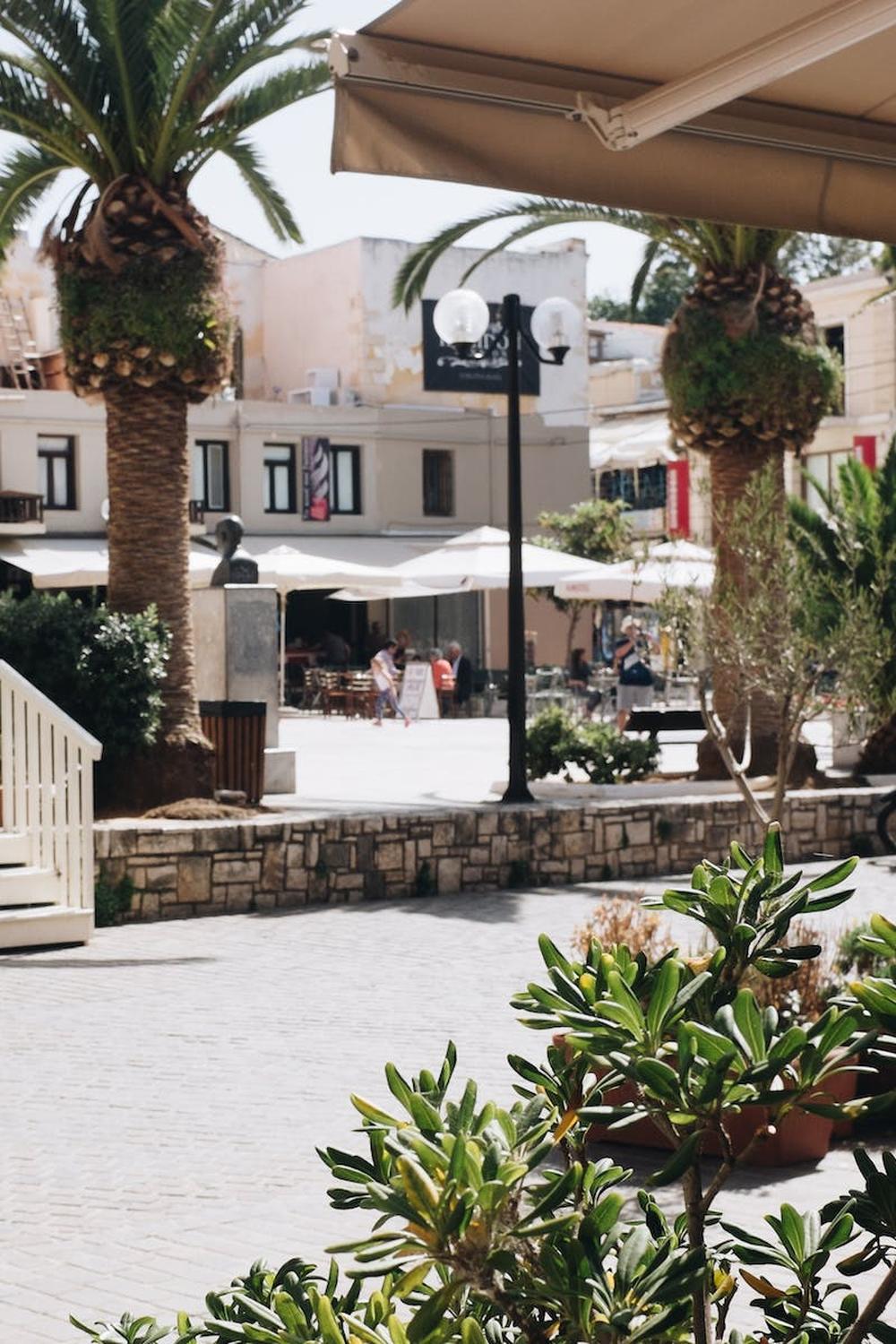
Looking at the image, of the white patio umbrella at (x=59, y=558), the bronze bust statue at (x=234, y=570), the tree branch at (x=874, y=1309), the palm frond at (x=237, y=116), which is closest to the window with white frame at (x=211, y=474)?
the white patio umbrella at (x=59, y=558)

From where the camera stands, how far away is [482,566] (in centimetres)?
3044

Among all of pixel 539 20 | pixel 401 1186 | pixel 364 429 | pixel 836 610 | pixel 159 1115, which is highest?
pixel 364 429

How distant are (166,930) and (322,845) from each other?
140 cm

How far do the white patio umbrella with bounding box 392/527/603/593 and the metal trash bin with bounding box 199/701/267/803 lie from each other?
14194 millimetres

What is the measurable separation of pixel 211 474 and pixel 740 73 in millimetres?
39929

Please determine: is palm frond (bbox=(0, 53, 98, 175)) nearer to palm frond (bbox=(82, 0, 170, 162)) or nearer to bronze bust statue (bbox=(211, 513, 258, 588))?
palm frond (bbox=(82, 0, 170, 162))

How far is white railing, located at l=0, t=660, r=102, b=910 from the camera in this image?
11047 millimetres

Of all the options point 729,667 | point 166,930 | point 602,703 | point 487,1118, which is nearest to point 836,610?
point 729,667

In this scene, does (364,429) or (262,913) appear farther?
(364,429)

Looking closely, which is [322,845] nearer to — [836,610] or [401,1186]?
[836,610]

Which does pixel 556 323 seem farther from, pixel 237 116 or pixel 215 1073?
pixel 215 1073

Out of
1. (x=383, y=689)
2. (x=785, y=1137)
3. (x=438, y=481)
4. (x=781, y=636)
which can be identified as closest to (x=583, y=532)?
(x=438, y=481)

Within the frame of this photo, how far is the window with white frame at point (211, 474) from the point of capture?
43.2m

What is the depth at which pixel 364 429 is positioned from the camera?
45469mm
